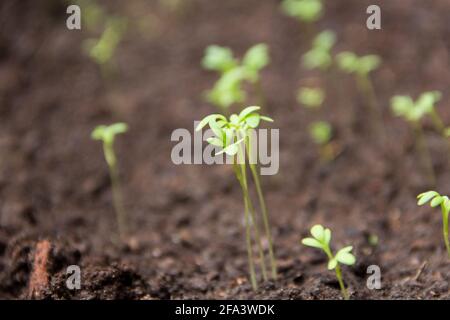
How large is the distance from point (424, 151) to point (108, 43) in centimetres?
212

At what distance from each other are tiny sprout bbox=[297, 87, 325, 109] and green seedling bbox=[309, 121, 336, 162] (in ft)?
0.46

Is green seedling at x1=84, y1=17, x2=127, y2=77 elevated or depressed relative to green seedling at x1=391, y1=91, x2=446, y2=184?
elevated

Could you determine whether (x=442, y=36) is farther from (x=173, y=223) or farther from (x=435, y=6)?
(x=173, y=223)

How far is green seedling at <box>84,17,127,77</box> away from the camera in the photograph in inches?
131

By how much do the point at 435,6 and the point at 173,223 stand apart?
7.83 ft

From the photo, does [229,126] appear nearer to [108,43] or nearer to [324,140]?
[324,140]

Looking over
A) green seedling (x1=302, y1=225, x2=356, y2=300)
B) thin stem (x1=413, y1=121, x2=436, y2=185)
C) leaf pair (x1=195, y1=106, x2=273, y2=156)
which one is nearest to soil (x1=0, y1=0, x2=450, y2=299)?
thin stem (x1=413, y1=121, x2=436, y2=185)

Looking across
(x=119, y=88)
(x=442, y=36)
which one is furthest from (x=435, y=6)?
(x=119, y=88)

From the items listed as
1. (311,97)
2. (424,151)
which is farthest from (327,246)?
(311,97)

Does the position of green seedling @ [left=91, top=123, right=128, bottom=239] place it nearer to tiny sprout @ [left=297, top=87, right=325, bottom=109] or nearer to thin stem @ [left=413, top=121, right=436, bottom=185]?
tiny sprout @ [left=297, top=87, right=325, bottom=109]

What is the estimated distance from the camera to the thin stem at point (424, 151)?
8.73 feet

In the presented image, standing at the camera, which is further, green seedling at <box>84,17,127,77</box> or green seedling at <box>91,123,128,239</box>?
green seedling at <box>84,17,127,77</box>

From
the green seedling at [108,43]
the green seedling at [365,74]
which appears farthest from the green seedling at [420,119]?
the green seedling at [108,43]

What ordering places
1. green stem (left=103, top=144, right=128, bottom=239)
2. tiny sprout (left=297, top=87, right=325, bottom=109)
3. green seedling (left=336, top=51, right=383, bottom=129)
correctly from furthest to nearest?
tiny sprout (left=297, top=87, right=325, bottom=109) → green seedling (left=336, top=51, right=383, bottom=129) → green stem (left=103, top=144, right=128, bottom=239)
